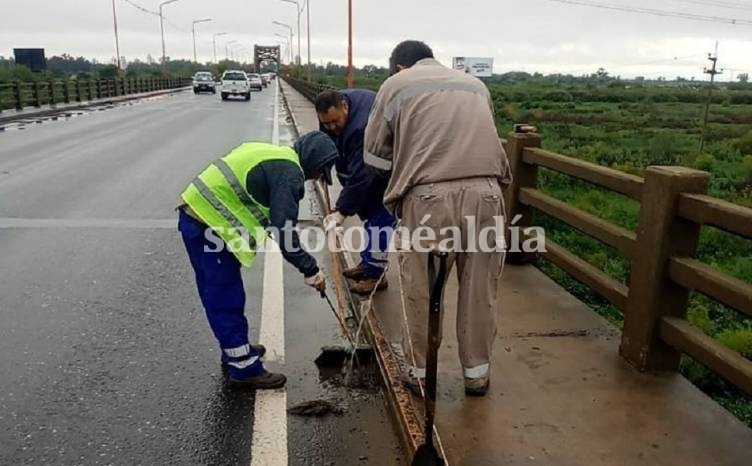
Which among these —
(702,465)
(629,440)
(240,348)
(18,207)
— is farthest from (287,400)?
(18,207)

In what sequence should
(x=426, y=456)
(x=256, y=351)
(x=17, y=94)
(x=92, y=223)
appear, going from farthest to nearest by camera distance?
1. (x=17, y=94)
2. (x=92, y=223)
3. (x=256, y=351)
4. (x=426, y=456)

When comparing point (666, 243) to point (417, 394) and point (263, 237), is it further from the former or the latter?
point (263, 237)

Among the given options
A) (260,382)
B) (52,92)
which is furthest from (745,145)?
(52,92)

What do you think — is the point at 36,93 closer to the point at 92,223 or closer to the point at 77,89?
the point at 77,89

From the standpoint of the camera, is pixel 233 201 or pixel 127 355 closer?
pixel 233 201

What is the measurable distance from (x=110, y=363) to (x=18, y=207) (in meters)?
5.71

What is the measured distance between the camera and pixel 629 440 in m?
3.31

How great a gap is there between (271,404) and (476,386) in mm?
1114

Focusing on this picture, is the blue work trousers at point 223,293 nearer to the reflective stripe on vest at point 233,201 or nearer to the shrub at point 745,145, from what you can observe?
the reflective stripe on vest at point 233,201

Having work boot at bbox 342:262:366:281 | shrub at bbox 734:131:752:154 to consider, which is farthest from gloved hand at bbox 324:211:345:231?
shrub at bbox 734:131:752:154

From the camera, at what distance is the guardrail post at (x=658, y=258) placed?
378 centimetres

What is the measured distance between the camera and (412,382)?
12.6ft

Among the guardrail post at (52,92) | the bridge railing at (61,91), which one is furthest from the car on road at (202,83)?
the guardrail post at (52,92)

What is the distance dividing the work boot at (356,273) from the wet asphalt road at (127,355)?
13.7 inches
